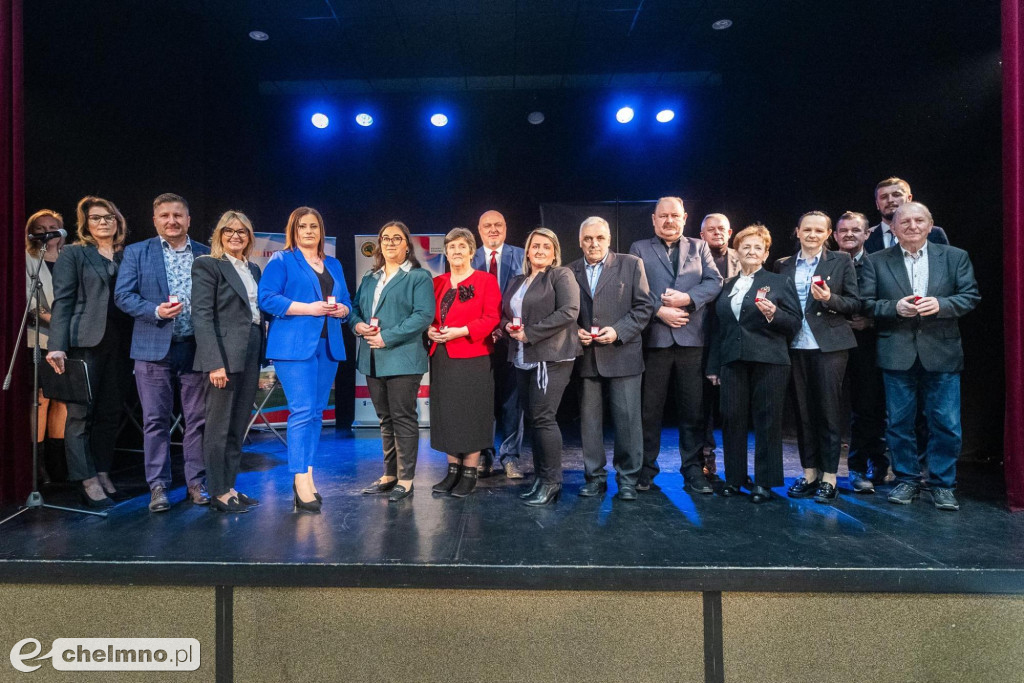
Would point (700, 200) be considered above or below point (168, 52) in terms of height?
below

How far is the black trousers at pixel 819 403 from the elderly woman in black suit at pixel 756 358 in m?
0.17

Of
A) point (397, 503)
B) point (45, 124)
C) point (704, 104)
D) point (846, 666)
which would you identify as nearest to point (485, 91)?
point (704, 104)

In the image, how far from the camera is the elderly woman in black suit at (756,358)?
280 centimetres

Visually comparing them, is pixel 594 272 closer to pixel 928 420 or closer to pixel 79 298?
pixel 928 420

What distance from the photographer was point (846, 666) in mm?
1902

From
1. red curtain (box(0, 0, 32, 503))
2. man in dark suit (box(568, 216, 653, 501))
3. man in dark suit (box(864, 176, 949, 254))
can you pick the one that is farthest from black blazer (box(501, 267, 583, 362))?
red curtain (box(0, 0, 32, 503))

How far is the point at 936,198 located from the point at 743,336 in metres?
2.44

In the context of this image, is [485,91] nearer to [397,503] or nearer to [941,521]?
[397,503]

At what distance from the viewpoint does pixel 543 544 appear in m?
2.21

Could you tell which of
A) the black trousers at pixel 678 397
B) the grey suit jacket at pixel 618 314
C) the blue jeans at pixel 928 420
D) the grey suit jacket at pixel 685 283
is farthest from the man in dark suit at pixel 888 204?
the grey suit jacket at pixel 618 314

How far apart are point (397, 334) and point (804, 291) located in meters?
2.29

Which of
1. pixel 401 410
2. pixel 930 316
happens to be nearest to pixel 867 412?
pixel 930 316

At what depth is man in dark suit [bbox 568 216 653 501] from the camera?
286 cm

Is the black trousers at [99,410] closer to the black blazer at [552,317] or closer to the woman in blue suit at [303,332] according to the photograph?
the woman in blue suit at [303,332]
